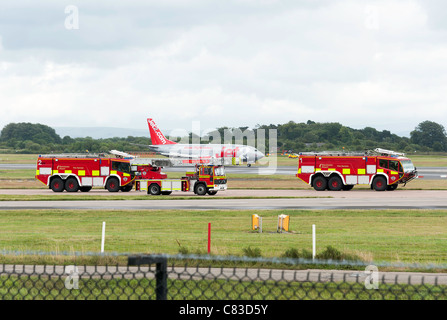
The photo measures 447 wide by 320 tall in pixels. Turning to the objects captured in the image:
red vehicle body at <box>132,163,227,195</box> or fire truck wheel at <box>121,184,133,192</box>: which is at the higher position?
red vehicle body at <box>132,163,227,195</box>

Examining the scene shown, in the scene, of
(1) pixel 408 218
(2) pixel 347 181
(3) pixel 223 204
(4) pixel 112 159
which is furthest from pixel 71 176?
(1) pixel 408 218

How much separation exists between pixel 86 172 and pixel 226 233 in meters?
28.8

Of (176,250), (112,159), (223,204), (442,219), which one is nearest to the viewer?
(176,250)

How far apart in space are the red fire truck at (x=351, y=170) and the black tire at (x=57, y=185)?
1932 cm

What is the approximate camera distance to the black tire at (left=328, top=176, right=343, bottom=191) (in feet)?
174

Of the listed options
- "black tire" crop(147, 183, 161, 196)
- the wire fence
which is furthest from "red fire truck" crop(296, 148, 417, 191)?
the wire fence

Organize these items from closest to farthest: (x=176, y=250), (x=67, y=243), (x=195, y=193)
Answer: (x=176, y=250), (x=67, y=243), (x=195, y=193)

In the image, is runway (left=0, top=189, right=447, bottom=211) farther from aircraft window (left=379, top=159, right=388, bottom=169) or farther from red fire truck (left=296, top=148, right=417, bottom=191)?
aircraft window (left=379, top=159, right=388, bottom=169)

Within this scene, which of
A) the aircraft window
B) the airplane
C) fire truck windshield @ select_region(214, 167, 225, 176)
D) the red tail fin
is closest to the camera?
fire truck windshield @ select_region(214, 167, 225, 176)

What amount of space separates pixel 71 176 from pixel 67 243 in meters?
32.0

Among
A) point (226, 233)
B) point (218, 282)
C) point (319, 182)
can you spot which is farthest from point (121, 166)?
point (218, 282)

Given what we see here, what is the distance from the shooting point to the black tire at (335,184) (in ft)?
174

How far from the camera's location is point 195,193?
48094mm
